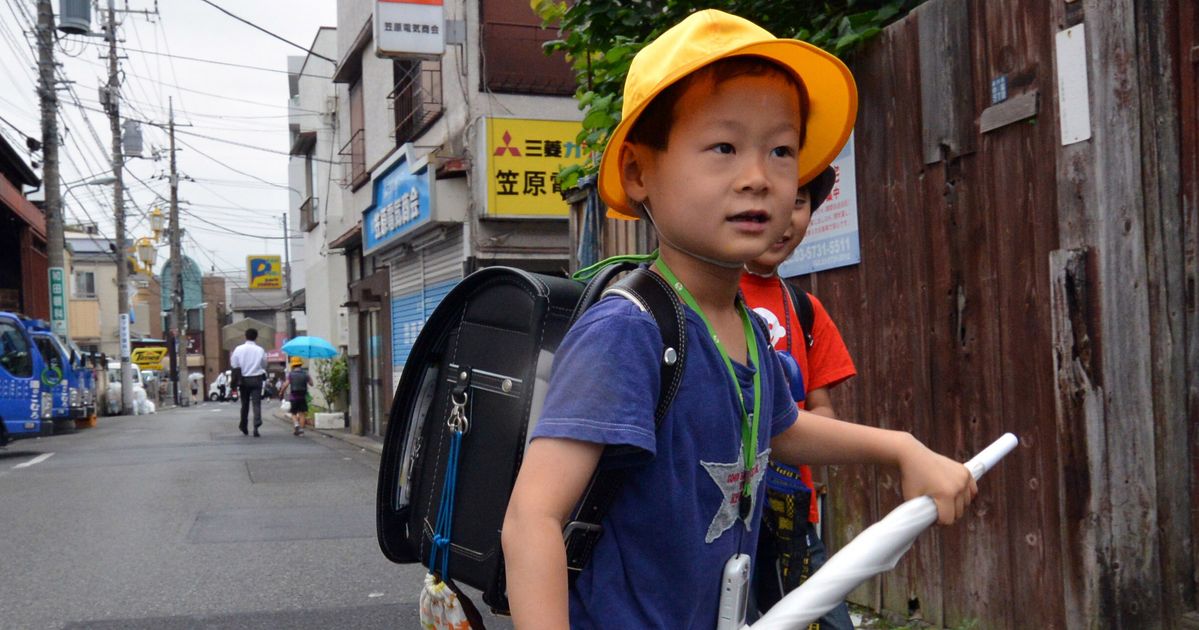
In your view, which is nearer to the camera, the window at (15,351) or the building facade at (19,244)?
the window at (15,351)

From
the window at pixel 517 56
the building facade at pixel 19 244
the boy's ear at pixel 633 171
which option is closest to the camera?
the boy's ear at pixel 633 171

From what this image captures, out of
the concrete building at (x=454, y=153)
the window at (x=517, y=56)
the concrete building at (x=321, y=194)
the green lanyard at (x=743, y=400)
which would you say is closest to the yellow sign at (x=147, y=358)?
the concrete building at (x=321, y=194)

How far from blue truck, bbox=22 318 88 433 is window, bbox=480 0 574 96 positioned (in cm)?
976

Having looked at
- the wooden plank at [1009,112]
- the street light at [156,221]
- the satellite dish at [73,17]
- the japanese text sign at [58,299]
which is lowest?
the wooden plank at [1009,112]

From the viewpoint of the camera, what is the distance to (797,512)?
2.61 meters

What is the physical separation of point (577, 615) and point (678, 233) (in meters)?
0.58

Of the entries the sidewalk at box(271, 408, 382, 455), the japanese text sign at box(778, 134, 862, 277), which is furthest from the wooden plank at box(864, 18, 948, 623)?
the sidewalk at box(271, 408, 382, 455)

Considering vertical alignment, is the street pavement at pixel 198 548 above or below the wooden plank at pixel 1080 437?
below

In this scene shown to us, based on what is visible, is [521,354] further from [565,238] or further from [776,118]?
[565,238]

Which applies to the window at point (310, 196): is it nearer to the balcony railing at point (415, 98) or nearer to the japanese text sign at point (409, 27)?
the balcony railing at point (415, 98)

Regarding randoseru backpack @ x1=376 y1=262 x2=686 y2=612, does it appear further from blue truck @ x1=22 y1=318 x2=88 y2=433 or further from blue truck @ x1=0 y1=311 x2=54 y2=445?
blue truck @ x1=22 y1=318 x2=88 y2=433

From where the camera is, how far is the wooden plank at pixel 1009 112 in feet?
12.4

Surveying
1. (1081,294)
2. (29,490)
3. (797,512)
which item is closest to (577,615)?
(797,512)

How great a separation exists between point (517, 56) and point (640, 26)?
7.76 m
